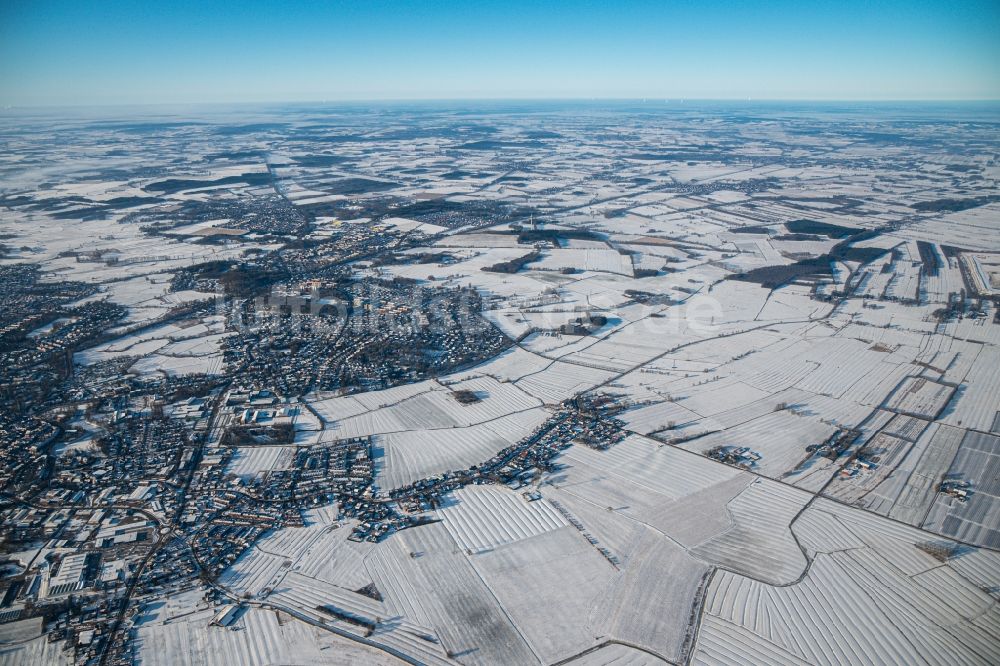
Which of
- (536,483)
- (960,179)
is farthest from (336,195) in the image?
(960,179)

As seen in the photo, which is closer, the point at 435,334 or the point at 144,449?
the point at 144,449

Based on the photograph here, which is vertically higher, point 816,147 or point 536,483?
point 816,147

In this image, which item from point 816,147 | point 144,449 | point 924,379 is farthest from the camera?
point 816,147

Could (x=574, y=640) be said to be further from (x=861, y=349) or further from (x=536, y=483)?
(x=861, y=349)

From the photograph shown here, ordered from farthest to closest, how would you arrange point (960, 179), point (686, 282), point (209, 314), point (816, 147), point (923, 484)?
1. point (816, 147)
2. point (960, 179)
3. point (686, 282)
4. point (209, 314)
5. point (923, 484)

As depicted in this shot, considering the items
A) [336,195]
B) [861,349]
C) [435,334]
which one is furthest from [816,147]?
[435,334]

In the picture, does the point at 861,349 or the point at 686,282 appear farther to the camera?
the point at 686,282

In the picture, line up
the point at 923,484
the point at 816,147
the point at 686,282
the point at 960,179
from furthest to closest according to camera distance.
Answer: the point at 816,147 < the point at 960,179 < the point at 686,282 < the point at 923,484

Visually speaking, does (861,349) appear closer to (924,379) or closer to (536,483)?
(924,379)

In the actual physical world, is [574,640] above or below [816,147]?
below
